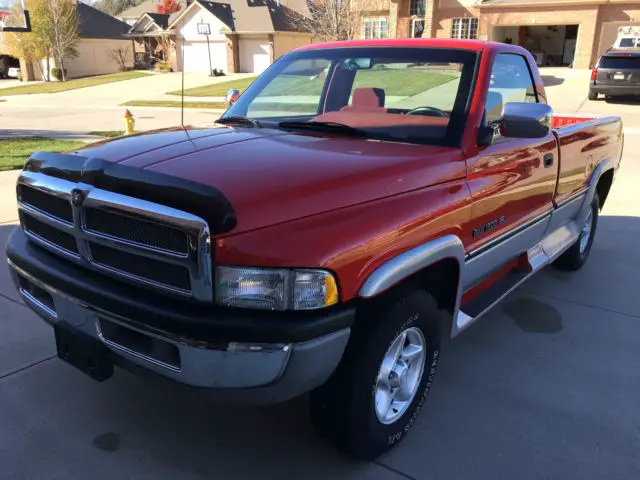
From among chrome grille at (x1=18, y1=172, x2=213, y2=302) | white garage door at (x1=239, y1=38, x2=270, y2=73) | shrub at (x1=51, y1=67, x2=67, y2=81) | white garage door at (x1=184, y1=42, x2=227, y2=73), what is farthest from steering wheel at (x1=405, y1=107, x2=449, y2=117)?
shrub at (x1=51, y1=67, x2=67, y2=81)

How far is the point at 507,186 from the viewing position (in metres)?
A: 3.30

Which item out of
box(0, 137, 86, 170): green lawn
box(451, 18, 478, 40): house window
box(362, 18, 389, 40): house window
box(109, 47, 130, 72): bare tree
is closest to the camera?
box(0, 137, 86, 170): green lawn

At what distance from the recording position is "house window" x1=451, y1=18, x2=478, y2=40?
33531mm

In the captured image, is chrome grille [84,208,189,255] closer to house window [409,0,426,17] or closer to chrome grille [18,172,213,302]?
chrome grille [18,172,213,302]

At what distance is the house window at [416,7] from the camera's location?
35.4 meters

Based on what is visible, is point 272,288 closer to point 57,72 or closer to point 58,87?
point 58,87

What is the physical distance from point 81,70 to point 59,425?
167 feet

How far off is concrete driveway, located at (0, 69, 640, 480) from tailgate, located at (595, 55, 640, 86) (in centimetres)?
1708

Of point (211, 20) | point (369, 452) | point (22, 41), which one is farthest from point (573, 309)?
point (22, 41)

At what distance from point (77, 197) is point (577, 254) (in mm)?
4425

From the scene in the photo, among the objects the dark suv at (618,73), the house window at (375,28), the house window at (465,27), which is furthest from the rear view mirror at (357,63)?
the house window at (375,28)

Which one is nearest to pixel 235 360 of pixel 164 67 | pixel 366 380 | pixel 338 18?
pixel 366 380

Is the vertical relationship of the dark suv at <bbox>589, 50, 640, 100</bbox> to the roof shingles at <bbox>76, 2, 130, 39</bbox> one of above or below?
below

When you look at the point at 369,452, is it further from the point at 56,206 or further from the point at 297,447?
the point at 56,206
